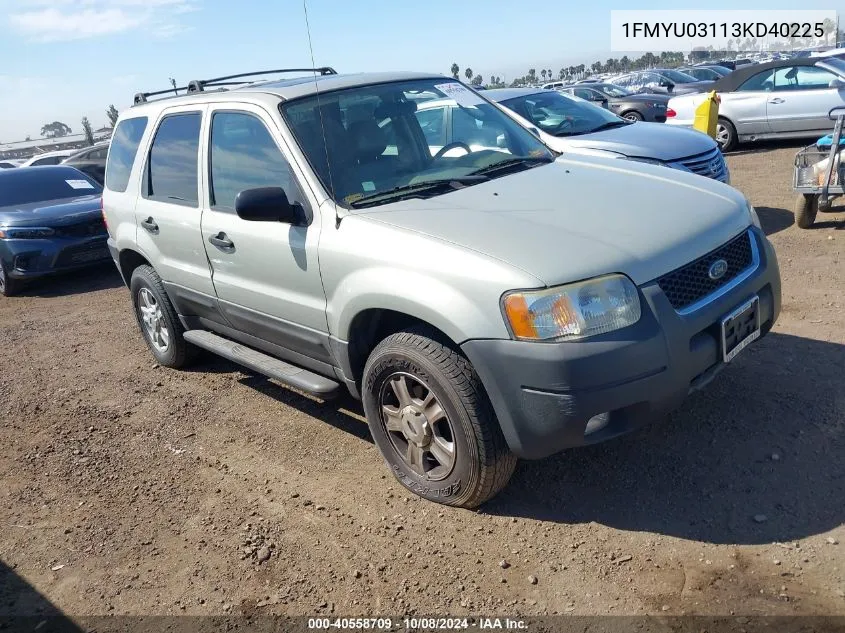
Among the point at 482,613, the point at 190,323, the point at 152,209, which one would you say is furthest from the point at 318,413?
the point at 482,613

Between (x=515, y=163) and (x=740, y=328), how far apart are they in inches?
61.8

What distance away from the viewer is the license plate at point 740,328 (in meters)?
3.15

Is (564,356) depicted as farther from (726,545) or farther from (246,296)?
(246,296)

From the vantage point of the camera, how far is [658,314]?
2.88 metres

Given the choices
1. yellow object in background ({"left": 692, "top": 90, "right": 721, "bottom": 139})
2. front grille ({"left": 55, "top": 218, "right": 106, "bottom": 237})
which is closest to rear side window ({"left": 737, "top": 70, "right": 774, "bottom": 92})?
yellow object in background ({"left": 692, "top": 90, "right": 721, "bottom": 139})

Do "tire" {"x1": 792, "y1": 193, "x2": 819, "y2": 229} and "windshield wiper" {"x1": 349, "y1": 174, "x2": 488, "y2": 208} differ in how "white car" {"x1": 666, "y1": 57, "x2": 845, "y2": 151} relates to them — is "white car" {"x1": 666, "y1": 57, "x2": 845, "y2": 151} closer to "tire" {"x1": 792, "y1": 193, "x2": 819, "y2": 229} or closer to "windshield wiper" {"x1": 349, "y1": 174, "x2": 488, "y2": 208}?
"tire" {"x1": 792, "y1": 193, "x2": 819, "y2": 229}

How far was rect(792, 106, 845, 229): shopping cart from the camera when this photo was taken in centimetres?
695

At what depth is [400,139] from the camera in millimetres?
4016

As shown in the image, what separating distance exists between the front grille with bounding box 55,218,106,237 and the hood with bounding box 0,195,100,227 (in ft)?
0.17

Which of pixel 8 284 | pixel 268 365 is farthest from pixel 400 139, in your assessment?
pixel 8 284

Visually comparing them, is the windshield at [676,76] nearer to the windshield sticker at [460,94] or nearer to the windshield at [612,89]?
the windshield at [612,89]

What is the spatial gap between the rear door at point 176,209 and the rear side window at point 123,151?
0.30 m

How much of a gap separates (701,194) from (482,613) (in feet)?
7.40

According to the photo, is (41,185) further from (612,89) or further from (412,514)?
(612,89)
